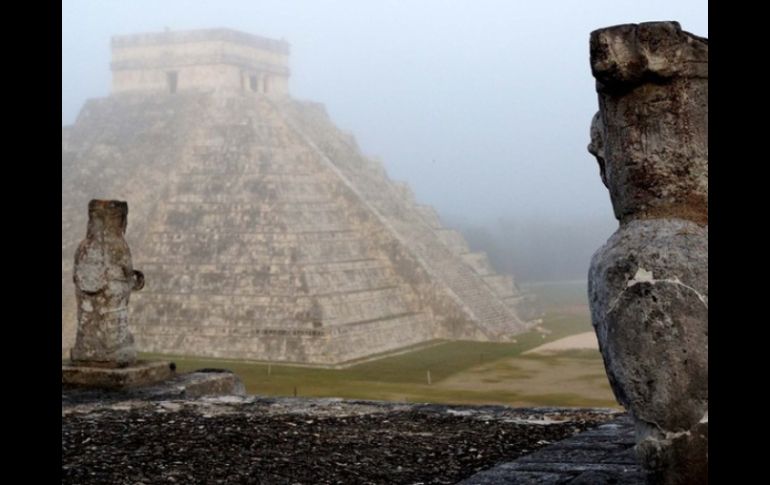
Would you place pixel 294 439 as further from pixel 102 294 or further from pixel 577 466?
pixel 102 294

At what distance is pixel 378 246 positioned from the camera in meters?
37.8

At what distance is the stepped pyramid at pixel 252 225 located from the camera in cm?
3156

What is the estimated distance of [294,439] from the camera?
309 inches

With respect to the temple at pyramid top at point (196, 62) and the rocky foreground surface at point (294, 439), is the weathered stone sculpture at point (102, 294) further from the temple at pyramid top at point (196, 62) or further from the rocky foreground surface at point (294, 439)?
the temple at pyramid top at point (196, 62)

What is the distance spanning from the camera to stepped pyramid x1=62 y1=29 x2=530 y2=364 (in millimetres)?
31562

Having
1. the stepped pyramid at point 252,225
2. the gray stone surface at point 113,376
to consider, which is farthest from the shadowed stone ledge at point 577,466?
the stepped pyramid at point 252,225

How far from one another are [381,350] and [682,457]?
2796 cm

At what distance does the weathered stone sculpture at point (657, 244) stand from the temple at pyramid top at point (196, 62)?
1730 inches

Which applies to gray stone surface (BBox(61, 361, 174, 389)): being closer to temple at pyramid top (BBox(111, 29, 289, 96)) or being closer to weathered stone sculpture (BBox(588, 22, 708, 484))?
weathered stone sculpture (BBox(588, 22, 708, 484))

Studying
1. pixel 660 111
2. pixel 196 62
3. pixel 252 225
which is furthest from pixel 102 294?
pixel 196 62

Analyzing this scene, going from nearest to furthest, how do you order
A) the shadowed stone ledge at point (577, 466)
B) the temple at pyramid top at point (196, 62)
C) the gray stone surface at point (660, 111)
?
the gray stone surface at point (660, 111)
the shadowed stone ledge at point (577, 466)
the temple at pyramid top at point (196, 62)

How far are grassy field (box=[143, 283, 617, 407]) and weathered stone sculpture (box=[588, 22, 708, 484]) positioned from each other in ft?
54.9
